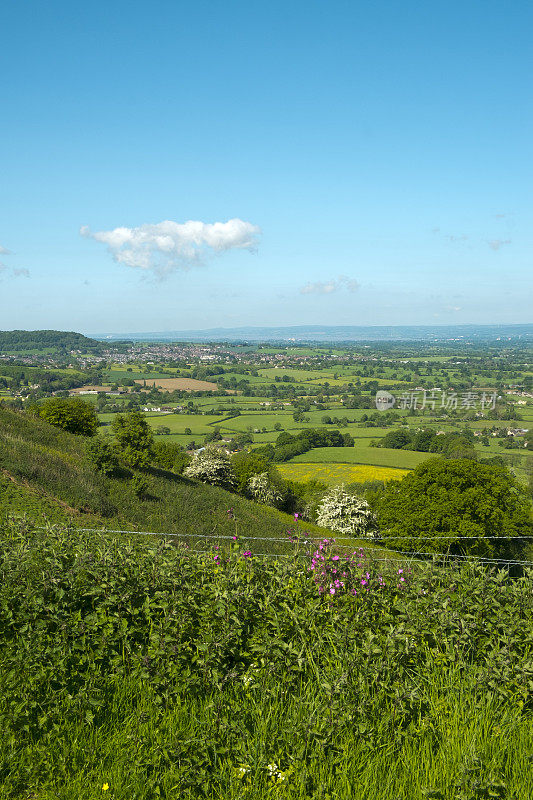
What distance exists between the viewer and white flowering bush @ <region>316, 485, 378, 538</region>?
123ft

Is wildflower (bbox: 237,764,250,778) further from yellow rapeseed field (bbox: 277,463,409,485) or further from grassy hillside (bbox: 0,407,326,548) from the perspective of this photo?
yellow rapeseed field (bbox: 277,463,409,485)

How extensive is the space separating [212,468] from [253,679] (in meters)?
38.4

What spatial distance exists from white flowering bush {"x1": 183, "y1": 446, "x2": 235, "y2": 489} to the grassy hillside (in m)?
7.76

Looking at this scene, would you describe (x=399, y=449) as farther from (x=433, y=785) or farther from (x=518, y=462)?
(x=433, y=785)

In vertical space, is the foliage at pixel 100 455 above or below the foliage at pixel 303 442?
above

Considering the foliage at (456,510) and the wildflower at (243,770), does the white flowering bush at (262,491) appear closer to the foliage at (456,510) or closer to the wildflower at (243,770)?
the foliage at (456,510)

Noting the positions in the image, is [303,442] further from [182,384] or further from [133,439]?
[182,384]

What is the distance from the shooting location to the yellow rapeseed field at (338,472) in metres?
65.2

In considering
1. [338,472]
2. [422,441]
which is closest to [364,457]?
[338,472]

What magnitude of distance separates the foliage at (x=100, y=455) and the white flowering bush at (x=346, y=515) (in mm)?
18889

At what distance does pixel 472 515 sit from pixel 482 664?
3332 centimetres

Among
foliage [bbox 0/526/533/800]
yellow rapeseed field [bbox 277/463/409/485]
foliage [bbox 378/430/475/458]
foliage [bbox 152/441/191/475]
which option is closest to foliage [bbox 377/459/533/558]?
foliage [bbox 152/441/191/475]

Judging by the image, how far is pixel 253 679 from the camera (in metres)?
3.77

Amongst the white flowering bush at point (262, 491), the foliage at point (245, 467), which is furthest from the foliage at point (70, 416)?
the foliage at point (245, 467)
